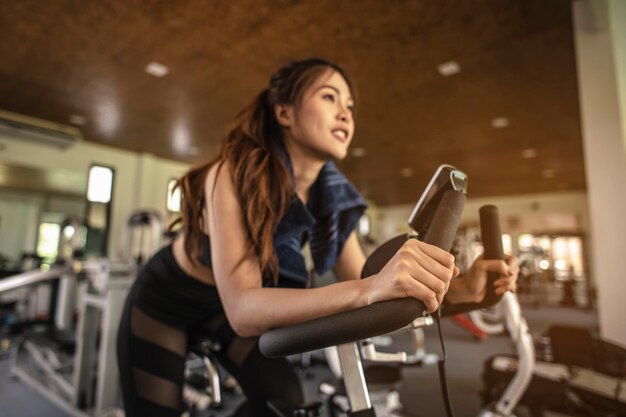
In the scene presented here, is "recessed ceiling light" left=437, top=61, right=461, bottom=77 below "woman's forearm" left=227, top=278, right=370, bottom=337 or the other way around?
the other way around

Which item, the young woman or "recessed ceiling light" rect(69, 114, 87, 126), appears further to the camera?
"recessed ceiling light" rect(69, 114, 87, 126)

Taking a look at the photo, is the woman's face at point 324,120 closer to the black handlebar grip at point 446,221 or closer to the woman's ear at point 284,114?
the woman's ear at point 284,114

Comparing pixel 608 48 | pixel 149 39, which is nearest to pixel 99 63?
pixel 149 39

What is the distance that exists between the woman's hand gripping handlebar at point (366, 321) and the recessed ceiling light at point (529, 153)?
7.57 meters

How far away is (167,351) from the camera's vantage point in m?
0.98

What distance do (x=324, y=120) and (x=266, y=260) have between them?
12.7 inches

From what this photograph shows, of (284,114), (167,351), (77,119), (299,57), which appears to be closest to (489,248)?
(284,114)

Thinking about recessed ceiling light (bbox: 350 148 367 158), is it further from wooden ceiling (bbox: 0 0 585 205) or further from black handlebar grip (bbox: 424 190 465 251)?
black handlebar grip (bbox: 424 190 465 251)

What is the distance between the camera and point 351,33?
3.45m

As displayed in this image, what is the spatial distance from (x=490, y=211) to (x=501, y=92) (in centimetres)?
474

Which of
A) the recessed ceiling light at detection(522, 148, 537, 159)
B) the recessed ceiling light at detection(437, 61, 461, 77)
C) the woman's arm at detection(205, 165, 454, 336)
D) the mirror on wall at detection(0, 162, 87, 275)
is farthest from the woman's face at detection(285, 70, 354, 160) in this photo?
the mirror on wall at detection(0, 162, 87, 275)

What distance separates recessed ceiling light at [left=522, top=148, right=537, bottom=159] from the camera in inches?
274

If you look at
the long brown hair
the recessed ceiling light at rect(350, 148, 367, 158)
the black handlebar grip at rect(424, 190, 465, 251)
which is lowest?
the black handlebar grip at rect(424, 190, 465, 251)

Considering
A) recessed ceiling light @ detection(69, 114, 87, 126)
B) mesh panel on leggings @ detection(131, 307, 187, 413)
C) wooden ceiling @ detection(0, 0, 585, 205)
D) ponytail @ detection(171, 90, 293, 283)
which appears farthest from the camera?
recessed ceiling light @ detection(69, 114, 87, 126)
